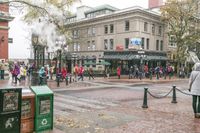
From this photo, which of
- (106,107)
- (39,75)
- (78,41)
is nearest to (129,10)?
(78,41)

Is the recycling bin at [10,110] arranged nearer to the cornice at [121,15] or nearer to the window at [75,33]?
the cornice at [121,15]

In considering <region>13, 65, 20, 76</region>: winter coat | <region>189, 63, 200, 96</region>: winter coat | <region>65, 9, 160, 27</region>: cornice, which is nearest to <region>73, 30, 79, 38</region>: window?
<region>65, 9, 160, 27</region>: cornice

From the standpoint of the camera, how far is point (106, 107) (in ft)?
39.2

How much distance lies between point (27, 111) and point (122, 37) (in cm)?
3984

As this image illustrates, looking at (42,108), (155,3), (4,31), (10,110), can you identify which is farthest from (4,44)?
(155,3)

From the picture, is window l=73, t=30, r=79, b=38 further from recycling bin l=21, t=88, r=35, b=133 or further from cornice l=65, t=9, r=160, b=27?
recycling bin l=21, t=88, r=35, b=133

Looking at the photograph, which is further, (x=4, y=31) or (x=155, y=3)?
(x=155, y=3)

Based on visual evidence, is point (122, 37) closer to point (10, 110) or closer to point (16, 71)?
point (16, 71)

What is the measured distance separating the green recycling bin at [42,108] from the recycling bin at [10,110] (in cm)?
70

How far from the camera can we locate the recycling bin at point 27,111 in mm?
6772

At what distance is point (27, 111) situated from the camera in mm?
6875

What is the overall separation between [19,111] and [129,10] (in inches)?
1571

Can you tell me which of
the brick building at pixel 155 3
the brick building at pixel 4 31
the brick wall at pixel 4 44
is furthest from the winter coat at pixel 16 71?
the brick building at pixel 155 3

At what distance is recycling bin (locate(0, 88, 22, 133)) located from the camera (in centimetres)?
602
